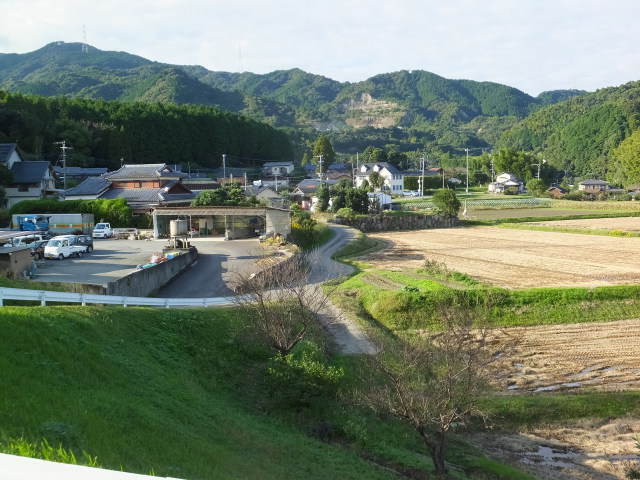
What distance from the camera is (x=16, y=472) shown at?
1.81m

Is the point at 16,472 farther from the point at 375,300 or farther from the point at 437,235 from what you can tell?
the point at 437,235

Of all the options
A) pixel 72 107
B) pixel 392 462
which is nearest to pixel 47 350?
pixel 392 462

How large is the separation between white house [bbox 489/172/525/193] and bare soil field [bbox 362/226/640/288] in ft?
134

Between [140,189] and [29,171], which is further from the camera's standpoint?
[29,171]

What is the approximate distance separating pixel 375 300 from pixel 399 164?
235 ft

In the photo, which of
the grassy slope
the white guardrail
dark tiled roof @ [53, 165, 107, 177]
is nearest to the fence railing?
dark tiled roof @ [53, 165, 107, 177]

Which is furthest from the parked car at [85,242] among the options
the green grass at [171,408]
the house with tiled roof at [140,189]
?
the green grass at [171,408]

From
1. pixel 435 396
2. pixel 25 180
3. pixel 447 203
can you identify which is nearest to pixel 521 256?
pixel 447 203

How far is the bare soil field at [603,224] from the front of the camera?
45.1m

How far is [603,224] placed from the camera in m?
48.5

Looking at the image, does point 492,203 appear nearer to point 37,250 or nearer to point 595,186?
point 595,186

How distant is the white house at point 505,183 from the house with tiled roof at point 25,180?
67782 mm

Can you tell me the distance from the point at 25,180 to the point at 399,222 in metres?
32.1

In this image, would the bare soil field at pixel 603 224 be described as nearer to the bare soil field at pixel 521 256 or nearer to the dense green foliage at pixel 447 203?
the bare soil field at pixel 521 256
